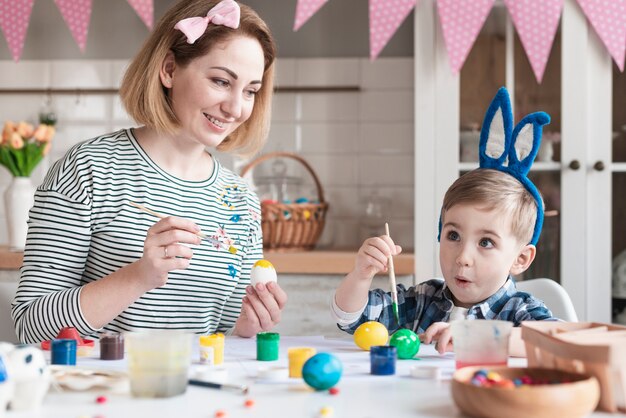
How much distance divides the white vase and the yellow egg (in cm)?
192

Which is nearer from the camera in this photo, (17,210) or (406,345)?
(406,345)

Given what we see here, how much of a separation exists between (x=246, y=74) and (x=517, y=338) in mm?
786

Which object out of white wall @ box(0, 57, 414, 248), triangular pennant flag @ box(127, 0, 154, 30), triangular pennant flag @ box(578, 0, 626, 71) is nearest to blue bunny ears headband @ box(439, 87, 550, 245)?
triangular pennant flag @ box(578, 0, 626, 71)

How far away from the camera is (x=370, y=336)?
1.36m

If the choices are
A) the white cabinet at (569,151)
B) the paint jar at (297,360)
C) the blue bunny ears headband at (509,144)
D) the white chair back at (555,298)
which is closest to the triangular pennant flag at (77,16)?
the white cabinet at (569,151)

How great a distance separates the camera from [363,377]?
115cm

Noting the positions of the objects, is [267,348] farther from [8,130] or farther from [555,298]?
[8,130]

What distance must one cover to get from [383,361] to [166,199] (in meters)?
0.76

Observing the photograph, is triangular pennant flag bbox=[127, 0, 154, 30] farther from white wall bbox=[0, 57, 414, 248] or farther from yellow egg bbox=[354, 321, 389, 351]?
yellow egg bbox=[354, 321, 389, 351]

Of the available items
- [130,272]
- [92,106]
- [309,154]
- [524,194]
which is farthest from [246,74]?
[92,106]

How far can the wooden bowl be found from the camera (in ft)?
2.83

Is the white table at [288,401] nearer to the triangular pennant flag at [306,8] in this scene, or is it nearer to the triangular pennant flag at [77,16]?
the triangular pennant flag at [306,8]

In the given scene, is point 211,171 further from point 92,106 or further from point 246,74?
point 92,106

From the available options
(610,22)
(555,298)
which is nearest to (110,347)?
(555,298)
